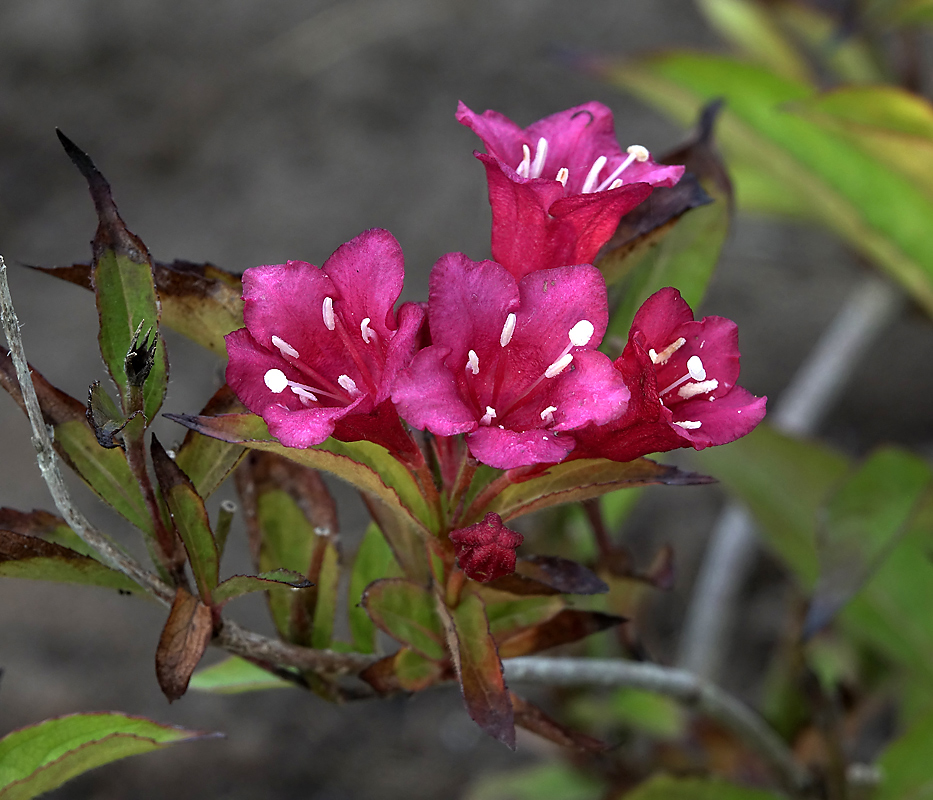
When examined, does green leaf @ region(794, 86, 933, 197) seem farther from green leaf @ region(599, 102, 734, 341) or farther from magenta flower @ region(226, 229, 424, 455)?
magenta flower @ region(226, 229, 424, 455)

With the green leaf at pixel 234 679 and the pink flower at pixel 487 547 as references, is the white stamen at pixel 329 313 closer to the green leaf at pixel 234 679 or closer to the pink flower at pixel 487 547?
the pink flower at pixel 487 547

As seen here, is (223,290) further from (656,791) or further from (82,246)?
(82,246)

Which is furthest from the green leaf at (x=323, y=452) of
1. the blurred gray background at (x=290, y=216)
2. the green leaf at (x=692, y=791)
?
the blurred gray background at (x=290, y=216)

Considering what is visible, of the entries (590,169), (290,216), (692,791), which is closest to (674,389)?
(590,169)

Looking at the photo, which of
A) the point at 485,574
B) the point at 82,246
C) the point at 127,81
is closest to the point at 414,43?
the point at 127,81

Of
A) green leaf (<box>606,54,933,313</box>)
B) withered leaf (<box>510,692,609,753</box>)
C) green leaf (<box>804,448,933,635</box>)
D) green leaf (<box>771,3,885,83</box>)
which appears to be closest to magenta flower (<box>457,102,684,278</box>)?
withered leaf (<box>510,692,609,753</box>)

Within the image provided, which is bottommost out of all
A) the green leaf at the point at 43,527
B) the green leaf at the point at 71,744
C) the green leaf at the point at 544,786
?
the green leaf at the point at 544,786
